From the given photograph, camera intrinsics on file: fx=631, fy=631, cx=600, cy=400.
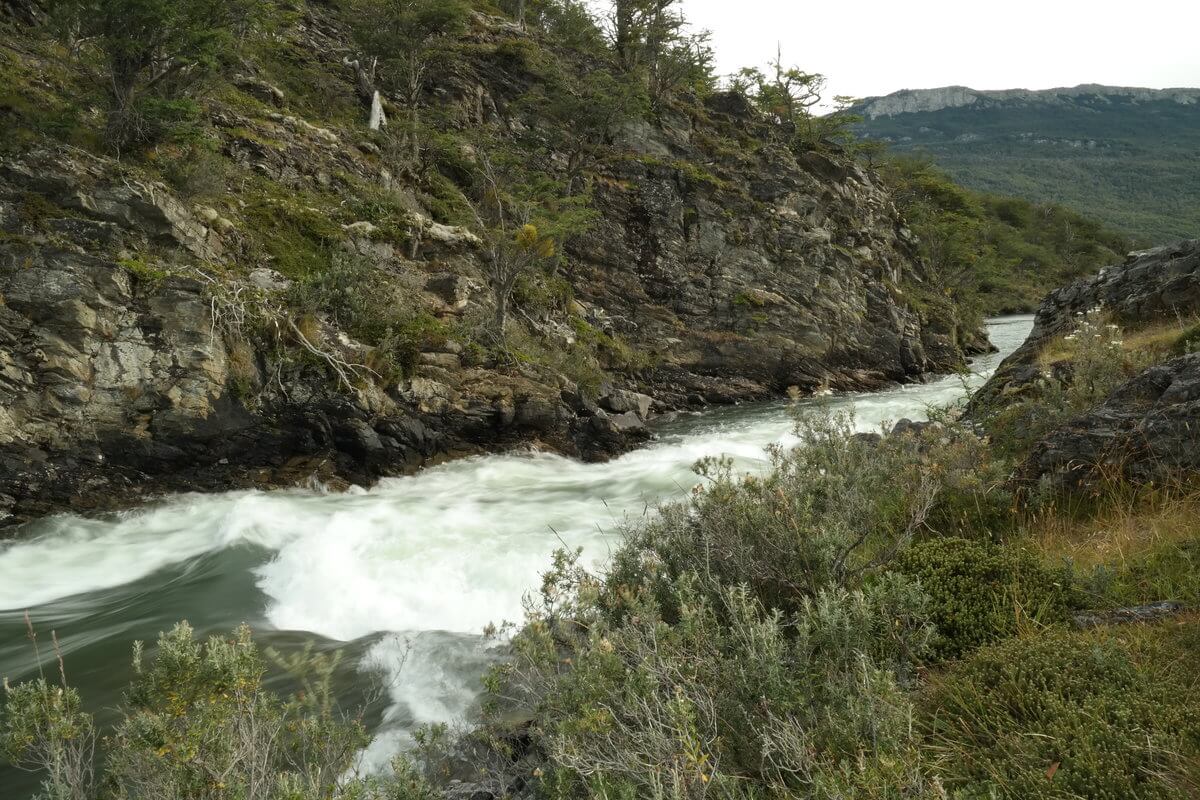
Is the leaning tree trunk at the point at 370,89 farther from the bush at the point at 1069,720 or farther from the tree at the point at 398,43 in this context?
the bush at the point at 1069,720

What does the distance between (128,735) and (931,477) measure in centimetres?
566

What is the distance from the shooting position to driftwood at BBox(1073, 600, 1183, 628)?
318 centimetres

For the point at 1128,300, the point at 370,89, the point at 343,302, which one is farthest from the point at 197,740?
the point at 370,89

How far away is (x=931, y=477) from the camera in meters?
5.38

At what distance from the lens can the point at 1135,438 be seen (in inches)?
194

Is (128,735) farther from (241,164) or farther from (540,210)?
(540,210)

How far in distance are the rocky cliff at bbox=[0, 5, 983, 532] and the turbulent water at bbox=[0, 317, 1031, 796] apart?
115 cm

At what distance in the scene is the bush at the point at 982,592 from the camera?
11.2ft

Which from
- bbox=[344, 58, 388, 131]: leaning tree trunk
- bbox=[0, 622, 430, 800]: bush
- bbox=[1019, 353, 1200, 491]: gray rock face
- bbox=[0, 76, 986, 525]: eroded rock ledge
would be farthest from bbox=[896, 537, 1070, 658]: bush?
bbox=[344, 58, 388, 131]: leaning tree trunk

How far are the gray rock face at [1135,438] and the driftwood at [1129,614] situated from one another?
182 centimetres

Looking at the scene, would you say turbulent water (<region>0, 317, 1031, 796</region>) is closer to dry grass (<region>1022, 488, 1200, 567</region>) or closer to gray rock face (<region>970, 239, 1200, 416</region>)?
dry grass (<region>1022, 488, 1200, 567</region>)

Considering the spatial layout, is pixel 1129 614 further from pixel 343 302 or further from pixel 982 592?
pixel 343 302

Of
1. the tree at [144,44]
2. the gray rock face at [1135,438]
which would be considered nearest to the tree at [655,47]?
the tree at [144,44]

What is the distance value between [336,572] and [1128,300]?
12540 millimetres
